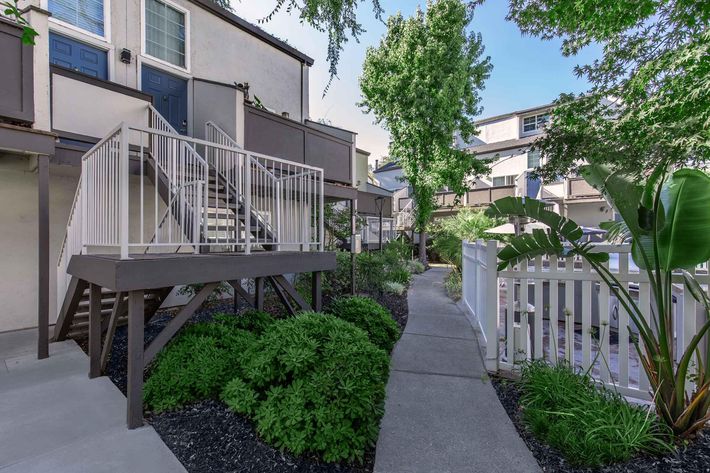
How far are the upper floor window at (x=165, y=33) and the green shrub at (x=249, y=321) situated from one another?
5.83 meters

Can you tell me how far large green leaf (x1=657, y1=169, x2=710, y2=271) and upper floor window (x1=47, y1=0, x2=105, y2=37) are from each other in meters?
8.55

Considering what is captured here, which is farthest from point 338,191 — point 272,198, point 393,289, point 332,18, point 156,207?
point 156,207

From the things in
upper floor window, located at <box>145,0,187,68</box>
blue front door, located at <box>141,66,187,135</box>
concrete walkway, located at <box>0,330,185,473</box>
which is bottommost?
concrete walkway, located at <box>0,330,185,473</box>

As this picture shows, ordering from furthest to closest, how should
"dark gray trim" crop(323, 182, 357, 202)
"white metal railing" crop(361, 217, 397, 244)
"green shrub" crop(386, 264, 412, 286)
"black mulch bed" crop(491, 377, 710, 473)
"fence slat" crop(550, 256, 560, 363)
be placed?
"white metal railing" crop(361, 217, 397, 244) < "green shrub" crop(386, 264, 412, 286) < "dark gray trim" crop(323, 182, 357, 202) < "fence slat" crop(550, 256, 560, 363) < "black mulch bed" crop(491, 377, 710, 473)

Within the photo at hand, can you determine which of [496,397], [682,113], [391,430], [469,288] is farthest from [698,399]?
[469,288]

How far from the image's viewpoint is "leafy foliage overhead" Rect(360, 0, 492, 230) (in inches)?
540

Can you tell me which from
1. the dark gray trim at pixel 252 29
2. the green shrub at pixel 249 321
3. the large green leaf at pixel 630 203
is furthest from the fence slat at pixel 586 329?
the dark gray trim at pixel 252 29

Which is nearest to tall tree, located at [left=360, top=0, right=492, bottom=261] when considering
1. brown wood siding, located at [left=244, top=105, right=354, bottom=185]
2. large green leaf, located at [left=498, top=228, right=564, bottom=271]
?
brown wood siding, located at [left=244, top=105, right=354, bottom=185]

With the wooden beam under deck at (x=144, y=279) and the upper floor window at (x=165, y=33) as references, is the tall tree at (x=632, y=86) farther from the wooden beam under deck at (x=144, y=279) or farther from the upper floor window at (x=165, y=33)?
the upper floor window at (x=165, y=33)

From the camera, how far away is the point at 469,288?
680 cm

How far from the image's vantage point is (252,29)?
863 cm

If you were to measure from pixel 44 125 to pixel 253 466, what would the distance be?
484 cm

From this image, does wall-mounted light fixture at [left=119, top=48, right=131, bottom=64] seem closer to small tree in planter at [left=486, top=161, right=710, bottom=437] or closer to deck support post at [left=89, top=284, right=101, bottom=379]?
deck support post at [left=89, top=284, right=101, bottom=379]

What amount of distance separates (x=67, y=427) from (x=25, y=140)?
3402 mm
